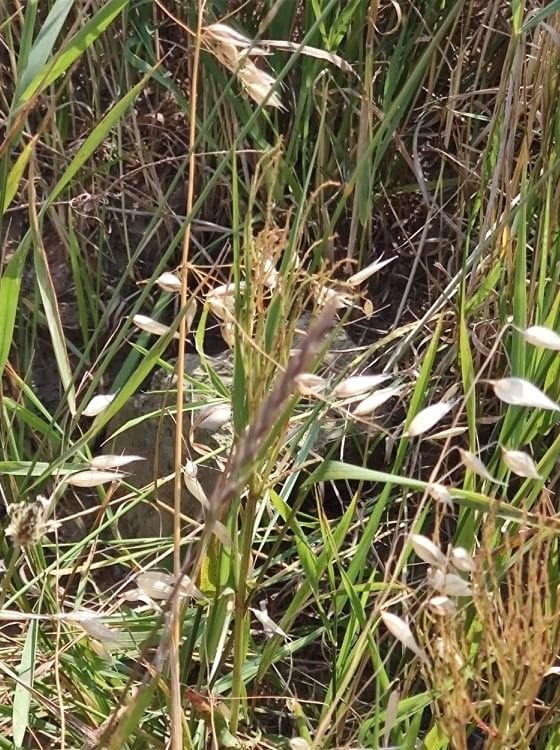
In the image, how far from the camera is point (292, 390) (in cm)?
40

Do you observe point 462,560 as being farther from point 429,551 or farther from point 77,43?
point 77,43

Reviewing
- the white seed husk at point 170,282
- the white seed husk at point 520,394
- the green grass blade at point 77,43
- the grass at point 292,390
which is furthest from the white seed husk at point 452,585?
the green grass blade at point 77,43

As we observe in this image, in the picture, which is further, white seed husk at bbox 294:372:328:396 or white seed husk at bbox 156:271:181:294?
white seed husk at bbox 156:271:181:294

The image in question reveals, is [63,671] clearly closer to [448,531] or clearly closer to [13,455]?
[13,455]

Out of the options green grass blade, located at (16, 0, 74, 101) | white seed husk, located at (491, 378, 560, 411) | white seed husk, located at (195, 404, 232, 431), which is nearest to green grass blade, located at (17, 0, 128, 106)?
green grass blade, located at (16, 0, 74, 101)

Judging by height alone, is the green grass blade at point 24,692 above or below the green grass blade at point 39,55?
below

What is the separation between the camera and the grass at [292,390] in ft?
1.94

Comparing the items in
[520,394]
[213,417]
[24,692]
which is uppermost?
[520,394]

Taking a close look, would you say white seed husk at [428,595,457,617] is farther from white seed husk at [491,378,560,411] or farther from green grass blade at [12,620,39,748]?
green grass blade at [12,620,39,748]

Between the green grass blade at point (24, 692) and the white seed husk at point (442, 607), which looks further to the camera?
the green grass blade at point (24, 692)

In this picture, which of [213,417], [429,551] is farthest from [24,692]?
[429,551]

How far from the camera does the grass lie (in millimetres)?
592

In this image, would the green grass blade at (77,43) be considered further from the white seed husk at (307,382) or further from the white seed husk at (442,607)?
the white seed husk at (442,607)

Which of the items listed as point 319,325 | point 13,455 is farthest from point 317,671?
point 319,325
